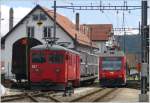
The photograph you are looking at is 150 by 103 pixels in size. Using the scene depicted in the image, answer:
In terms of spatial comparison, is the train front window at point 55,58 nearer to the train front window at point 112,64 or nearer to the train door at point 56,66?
the train door at point 56,66

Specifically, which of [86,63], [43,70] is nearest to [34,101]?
[43,70]

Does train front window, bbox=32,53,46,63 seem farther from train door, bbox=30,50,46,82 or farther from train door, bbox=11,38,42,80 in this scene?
train door, bbox=11,38,42,80

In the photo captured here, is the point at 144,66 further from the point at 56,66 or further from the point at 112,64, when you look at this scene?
the point at 112,64

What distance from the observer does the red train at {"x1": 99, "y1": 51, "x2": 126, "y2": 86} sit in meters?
43.9

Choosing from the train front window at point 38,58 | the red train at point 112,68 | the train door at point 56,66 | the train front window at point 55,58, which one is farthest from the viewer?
the red train at point 112,68

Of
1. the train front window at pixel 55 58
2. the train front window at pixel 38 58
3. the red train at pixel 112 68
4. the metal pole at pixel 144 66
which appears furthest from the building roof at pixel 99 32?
the metal pole at pixel 144 66

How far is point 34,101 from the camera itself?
74.5 feet

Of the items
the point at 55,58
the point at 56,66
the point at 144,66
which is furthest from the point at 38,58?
the point at 144,66

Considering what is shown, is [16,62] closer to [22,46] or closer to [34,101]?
[22,46]

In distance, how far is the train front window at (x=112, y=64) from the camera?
44.0 meters

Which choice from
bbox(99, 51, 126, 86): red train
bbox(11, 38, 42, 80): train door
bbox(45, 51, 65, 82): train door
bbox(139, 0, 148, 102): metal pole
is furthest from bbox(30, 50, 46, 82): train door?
bbox(99, 51, 126, 86): red train

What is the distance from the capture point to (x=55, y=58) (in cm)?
3253

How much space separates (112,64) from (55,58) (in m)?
12.3

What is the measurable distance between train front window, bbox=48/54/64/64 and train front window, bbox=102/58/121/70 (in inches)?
478
